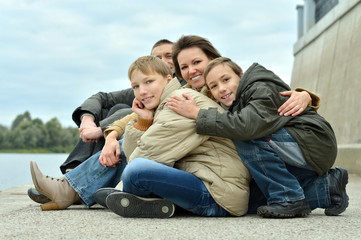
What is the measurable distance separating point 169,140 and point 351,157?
5817mm

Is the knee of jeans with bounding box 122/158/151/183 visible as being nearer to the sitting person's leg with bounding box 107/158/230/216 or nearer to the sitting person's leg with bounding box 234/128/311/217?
the sitting person's leg with bounding box 107/158/230/216

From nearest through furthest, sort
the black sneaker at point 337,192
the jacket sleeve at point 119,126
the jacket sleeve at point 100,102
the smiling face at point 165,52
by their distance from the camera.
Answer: the black sneaker at point 337,192 < the jacket sleeve at point 119,126 < the jacket sleeve at point 100,102 < the smiling face at point 165,52

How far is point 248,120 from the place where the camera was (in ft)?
7.85

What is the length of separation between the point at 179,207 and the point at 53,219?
0.74m

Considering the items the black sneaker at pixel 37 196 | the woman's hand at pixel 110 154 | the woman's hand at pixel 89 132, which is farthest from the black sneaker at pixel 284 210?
the black sneaker at pixel 37 196

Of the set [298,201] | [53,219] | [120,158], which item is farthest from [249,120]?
[53,219]

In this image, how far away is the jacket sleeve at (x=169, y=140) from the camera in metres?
2.40

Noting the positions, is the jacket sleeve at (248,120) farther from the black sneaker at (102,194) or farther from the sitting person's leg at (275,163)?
the black sneaker at (102,194)

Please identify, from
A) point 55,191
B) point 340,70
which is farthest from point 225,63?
point 340,70

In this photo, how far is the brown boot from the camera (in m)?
2.82

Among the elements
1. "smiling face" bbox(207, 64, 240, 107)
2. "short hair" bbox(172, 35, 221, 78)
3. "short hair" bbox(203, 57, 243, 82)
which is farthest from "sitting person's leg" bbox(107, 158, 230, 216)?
"short hair" bbox(172, 35, 221, 78)

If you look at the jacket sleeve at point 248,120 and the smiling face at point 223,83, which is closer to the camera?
the jacket sleeve at point 248,120

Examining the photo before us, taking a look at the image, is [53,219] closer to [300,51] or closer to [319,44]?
[319,44]

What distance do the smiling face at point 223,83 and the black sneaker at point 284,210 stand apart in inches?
26.1
